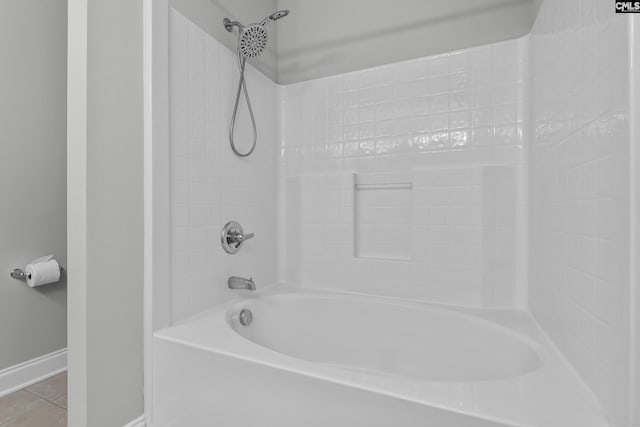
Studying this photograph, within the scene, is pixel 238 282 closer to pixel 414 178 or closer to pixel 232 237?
pixel 232 237

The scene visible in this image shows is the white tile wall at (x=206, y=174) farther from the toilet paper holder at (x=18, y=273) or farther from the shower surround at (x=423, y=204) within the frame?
the toilet paper holder at (x=18, y=273)

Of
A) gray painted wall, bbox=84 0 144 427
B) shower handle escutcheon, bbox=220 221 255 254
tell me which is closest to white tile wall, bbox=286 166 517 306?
shower handle escutcheon, bbox=220 221 255 254

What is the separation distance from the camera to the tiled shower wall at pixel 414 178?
147 centimetres

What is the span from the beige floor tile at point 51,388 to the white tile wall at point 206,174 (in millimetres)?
898

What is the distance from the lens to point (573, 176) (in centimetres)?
93

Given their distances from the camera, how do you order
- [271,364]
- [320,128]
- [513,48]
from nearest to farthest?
[271,364], [513,48], [320,128]

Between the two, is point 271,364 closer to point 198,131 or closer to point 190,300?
point 190,300

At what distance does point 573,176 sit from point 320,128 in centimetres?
129

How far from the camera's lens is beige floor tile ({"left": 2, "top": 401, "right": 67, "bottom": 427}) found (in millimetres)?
1299

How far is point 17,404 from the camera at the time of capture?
145 centimetres

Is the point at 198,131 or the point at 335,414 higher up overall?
the point at 198,131

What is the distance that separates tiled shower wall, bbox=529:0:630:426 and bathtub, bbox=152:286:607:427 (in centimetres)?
11

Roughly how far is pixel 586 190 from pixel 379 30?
1384 mm

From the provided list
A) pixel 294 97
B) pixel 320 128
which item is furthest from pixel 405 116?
pixel 294 97
